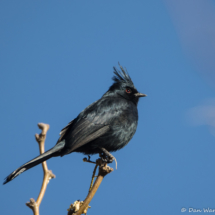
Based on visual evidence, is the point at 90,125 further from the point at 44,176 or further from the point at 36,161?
the point at 44,176

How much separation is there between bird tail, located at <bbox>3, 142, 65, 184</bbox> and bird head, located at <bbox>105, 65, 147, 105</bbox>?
1.81 metres

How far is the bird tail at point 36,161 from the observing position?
12.5 feet

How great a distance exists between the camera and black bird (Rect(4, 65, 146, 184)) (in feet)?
16.5

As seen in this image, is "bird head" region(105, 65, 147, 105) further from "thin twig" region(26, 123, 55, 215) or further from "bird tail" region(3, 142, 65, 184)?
"thin twig" region(26, 123, 55, 215)

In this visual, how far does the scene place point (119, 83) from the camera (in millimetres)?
6457

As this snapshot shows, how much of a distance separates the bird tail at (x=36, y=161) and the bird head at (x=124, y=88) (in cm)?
181

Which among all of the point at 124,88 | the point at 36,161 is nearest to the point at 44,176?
the point at 36,161

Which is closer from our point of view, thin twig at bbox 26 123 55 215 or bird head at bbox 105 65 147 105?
thin twig at bbox 26 123 55 215

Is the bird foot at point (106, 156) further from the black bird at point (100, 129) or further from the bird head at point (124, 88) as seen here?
the bird head at point (124, 88)

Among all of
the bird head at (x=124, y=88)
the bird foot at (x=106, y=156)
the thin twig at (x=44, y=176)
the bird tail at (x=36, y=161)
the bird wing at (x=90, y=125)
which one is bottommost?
the thin twig at (x=44, y=176)

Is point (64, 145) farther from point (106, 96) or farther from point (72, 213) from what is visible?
point (72, 213)

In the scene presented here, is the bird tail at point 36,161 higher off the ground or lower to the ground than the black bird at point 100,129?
lower

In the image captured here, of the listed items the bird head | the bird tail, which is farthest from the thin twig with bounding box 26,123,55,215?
the bird head

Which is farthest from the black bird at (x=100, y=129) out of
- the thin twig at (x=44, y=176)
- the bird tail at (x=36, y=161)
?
the thin twig at (x=44, y=176)
